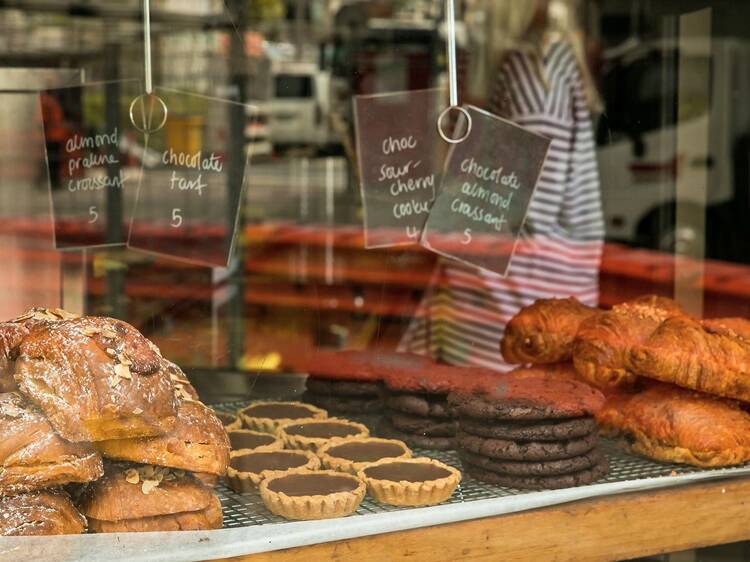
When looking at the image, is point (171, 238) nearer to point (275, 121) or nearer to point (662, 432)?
point (662, 432)

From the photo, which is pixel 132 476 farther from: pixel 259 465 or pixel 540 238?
pixel 540 238

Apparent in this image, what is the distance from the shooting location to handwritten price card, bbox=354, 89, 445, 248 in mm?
2939

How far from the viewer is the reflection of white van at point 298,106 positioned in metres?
5.07

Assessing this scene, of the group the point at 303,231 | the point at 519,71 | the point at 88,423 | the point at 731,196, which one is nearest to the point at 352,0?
the point at 303,231

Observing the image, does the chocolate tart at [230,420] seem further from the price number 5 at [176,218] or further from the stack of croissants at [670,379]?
the stack of croissants at [670,379]

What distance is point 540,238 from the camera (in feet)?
11.2

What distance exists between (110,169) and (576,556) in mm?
1628

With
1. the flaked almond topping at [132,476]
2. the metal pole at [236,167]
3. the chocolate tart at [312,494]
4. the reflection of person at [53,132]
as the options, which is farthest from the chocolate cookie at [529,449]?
the reflection of person at [53,132]

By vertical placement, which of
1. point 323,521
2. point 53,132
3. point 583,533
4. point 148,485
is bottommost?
point 583,533

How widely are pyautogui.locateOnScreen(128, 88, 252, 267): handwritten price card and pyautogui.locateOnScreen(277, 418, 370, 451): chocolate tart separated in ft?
2.03

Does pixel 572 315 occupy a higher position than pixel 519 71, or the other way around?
pixel 519 71

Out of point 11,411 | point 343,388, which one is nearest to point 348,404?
point 343,388

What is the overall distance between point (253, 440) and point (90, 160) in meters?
1.02

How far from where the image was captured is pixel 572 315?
289cm
